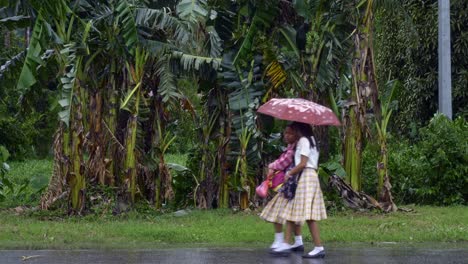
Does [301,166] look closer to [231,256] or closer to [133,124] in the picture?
[231,256]

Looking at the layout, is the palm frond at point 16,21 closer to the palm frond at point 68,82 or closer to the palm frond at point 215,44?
the palm frond at point 68,82

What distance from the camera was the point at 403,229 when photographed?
40.3 ft

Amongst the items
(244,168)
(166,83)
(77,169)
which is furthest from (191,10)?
(77,169)

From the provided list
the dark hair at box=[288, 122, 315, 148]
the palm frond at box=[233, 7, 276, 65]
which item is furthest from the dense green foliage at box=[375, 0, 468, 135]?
the dark hair at box=[288, 122, 315, 148]

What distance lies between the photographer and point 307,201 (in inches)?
395

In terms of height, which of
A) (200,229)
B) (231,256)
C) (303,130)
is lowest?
(231,256)

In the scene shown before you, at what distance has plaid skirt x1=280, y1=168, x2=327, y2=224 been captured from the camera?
1001 cm

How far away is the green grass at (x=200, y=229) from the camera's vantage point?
1140 cm

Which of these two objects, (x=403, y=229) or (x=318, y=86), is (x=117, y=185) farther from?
(x=403, y=229)

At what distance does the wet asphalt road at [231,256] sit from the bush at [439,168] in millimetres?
4379

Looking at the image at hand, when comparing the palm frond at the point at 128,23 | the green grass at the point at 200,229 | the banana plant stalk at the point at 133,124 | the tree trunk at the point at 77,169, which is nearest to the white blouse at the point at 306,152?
the green grass at the point at 200,229

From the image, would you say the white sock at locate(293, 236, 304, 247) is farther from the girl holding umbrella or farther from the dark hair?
the dark hair

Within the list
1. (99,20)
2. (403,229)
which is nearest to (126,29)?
(99,20)

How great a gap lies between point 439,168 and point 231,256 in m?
6.21
